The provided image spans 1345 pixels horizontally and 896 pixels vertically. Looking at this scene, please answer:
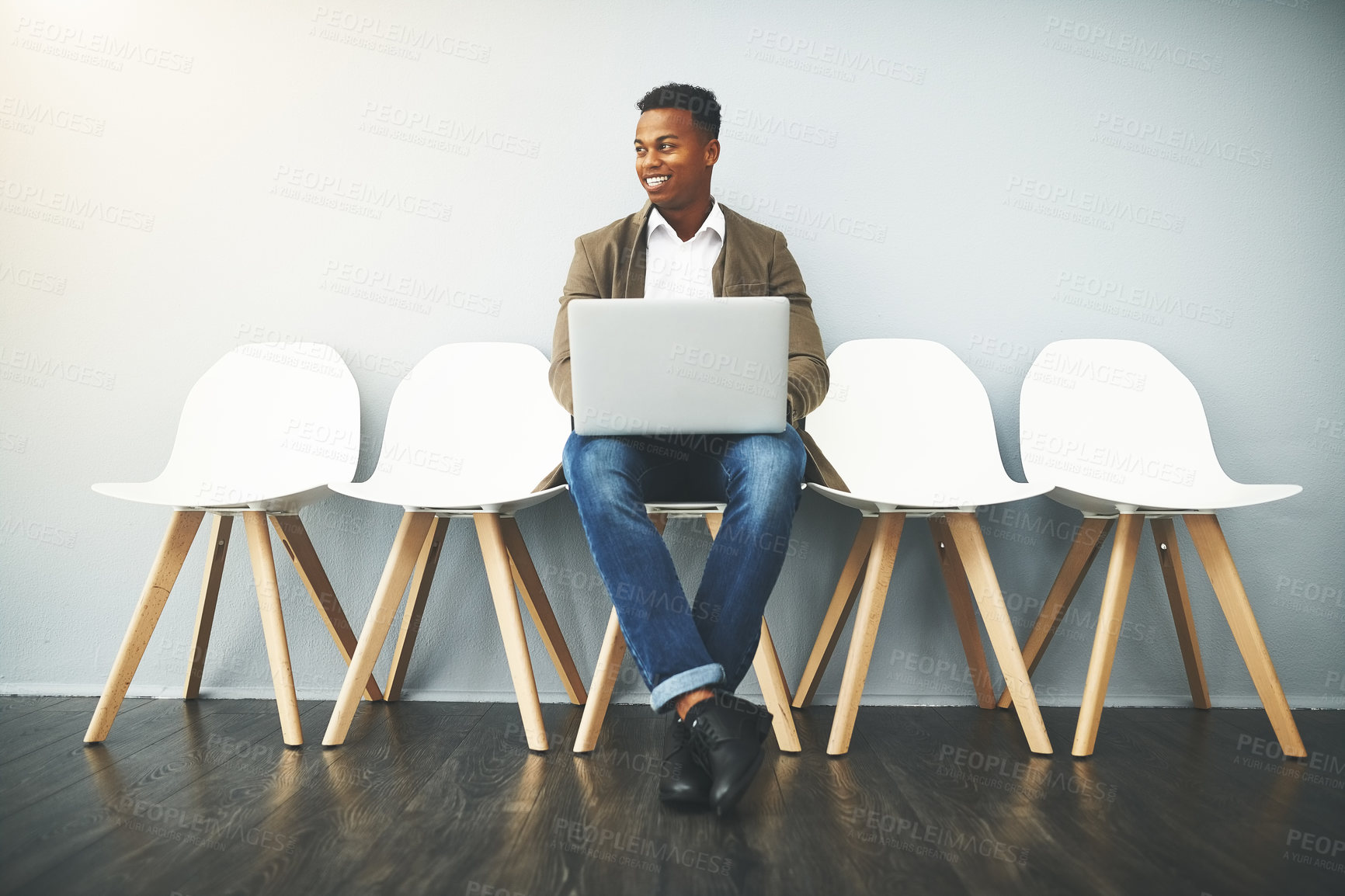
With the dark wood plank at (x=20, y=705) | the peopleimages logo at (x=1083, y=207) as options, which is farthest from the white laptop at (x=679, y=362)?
the dark wood plank at (x=20, y=705)

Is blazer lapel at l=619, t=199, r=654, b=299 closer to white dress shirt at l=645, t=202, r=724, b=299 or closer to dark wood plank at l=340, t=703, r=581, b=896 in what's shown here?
white dress shirt at l=645, t=202, r=724, b=299

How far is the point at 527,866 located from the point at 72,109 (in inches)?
88.6

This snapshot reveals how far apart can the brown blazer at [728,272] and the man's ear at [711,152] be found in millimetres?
104

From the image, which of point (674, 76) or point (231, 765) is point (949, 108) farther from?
Answer: point (231, 765)

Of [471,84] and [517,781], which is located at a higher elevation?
[471,84]

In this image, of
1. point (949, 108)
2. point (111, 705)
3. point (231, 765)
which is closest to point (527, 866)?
point (231, 765)

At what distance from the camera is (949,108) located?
6.77ft

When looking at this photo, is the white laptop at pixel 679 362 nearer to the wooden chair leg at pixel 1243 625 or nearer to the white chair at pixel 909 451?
the white chair at pixel 909 451

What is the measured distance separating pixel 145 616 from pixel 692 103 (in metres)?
1.60

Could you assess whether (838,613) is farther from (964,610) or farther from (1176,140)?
(1176,140)

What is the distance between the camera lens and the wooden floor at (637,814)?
96cm

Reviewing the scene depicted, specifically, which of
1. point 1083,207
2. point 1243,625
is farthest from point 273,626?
point 1083,207

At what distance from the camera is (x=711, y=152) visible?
1.83m

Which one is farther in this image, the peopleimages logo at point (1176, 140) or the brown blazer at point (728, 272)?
the peopleimages logo at point (1176, 140)
